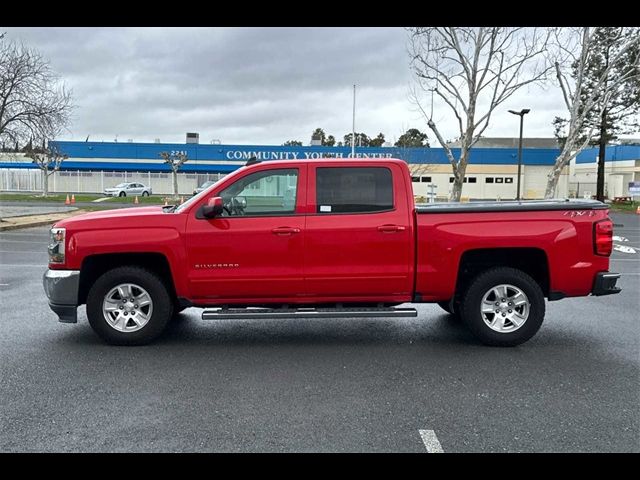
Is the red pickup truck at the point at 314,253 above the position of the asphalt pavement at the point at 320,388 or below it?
above

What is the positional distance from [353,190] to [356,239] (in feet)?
1.86

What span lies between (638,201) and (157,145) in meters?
43.9

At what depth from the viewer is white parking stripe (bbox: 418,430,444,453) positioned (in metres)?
3.30

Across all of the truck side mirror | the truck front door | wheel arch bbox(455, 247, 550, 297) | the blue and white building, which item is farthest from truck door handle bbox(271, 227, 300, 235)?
the blue and white building

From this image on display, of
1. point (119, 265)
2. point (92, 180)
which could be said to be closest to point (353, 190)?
point (119, 265)

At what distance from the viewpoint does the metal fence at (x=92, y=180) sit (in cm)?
5094

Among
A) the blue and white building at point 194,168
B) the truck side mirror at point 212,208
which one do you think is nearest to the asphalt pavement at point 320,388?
the truck side mirror at point 212,208

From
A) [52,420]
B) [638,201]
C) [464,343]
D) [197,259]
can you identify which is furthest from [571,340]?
[638,201]

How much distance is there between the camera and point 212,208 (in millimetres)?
5234

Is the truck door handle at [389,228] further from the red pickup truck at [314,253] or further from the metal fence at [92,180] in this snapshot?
the metal fence at [92,180]

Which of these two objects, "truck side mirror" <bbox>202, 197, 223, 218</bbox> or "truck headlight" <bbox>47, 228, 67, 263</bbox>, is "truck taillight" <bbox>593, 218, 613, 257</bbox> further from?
"truck headlight" <bbox>47, 228, 67, 263</bbox>

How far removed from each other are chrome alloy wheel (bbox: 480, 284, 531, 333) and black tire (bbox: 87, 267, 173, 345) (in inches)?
134

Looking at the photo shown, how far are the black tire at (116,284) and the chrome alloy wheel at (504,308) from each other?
3.41 metres

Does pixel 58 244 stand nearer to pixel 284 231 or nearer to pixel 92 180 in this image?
pixel 284 231
